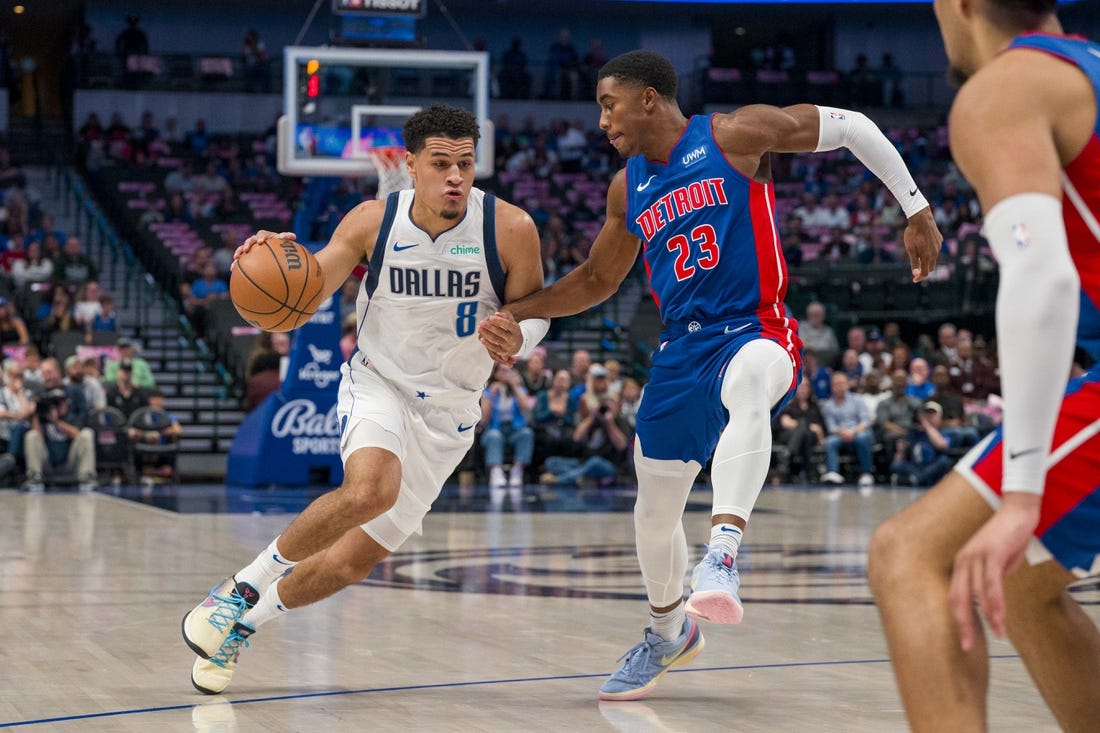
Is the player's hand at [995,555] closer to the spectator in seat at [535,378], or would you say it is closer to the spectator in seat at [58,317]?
the spectator in seat at [535,378]

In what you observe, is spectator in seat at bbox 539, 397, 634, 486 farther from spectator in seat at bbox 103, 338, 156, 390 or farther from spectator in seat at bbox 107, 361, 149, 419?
spectator in seat at bbox 103, 338, 156, 390

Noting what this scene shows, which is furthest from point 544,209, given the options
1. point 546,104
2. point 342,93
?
point 342,93

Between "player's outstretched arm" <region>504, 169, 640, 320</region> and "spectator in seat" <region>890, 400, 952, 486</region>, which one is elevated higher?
Result: "player's outstretched arm" <region>504, 169, 640, 320</region>

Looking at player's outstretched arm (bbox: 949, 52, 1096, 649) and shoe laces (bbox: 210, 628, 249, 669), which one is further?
shoe laces (bbox: 210, 628, 249, 669)

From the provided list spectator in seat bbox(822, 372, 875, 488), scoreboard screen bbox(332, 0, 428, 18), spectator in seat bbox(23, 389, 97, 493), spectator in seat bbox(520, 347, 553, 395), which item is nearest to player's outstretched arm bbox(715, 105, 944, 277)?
scoreboard screen bbox(332, 0, 428, 18)

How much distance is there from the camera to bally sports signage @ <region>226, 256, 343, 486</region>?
14062mm

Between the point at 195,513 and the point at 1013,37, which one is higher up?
the point at 1013,37

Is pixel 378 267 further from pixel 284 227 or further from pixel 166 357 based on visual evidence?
pixel 284 227

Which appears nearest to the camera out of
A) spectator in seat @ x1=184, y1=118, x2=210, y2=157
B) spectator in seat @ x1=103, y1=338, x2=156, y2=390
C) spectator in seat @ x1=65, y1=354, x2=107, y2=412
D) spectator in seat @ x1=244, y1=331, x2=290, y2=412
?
spectator in seat @ x1=65, y1=354, x2=107, y2=412

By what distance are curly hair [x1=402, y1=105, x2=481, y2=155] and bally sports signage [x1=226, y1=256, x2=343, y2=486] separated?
8685 millimetres

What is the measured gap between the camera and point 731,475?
461 cm

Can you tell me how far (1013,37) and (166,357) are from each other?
16542 millimetres

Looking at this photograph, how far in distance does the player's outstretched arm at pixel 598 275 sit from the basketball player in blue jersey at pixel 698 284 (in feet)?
0.22

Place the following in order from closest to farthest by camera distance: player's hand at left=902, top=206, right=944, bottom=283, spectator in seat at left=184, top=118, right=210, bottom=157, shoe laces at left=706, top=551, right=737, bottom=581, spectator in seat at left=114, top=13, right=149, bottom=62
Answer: shoe laces at left=706, top=551, right=737, bottom=581
player's hand at left=902, top=206, right=944, bottom=283
spectator in seat at left=184, top=118, right=210, bottom=157
spectator in seat at left=114, top=13, right=149, bottom=62
